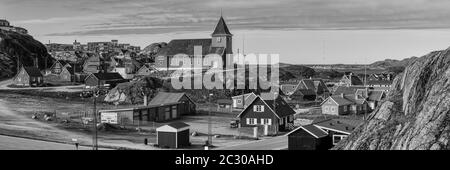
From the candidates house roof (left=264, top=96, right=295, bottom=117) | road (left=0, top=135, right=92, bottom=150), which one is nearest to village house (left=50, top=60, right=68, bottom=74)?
house roof (left=264, top=96, right=295, bottom=117)

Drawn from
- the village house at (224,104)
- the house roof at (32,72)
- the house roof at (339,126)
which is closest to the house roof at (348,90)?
the village house at (224,104)

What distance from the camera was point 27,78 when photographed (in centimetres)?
7962

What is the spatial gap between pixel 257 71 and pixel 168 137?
6583 cm

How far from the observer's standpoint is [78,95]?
2849 inches

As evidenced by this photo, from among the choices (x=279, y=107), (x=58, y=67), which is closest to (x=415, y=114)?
(x=279, y=107)

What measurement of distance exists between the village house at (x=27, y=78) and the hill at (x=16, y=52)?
969 centimetres

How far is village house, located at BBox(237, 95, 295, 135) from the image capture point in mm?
47750

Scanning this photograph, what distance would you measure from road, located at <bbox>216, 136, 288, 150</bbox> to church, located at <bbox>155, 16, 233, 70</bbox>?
54798mm

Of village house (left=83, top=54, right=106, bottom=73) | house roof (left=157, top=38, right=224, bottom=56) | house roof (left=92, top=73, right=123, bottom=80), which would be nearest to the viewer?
house roof (left=92, top=73, right=123, bottom=80)

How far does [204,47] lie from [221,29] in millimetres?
4994

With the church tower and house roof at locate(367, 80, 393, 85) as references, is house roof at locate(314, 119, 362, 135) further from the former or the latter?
house roof at locate(367, 80, 393, 85)

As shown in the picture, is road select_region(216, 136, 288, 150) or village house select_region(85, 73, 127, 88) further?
village house select_region(85, 73, 127, 88)

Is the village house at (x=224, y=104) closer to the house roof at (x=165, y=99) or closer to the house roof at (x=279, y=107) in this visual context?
A: the house roof at (x=165, y=99)
